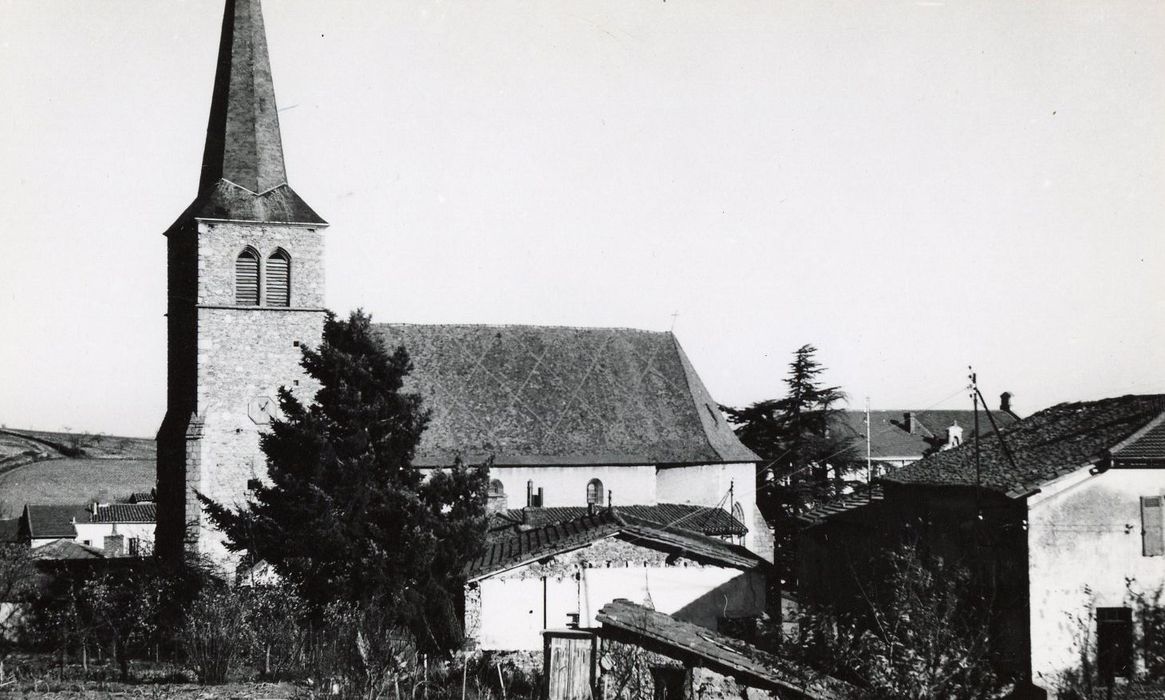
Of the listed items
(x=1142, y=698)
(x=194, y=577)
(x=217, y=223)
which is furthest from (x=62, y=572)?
(x=1142, y=698)

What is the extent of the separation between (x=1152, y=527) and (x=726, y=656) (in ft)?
31.4

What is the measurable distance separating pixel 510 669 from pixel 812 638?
4.50 m

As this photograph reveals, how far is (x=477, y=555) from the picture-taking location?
70.8ft

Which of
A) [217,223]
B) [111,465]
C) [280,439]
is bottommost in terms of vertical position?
[111,465]

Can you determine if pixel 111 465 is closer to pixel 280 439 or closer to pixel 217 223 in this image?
pixel 217 223

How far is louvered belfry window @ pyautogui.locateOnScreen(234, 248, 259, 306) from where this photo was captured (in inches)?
1237

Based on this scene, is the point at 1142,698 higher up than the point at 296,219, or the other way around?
the point at 296,219

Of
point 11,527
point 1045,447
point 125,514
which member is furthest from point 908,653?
point 11,527

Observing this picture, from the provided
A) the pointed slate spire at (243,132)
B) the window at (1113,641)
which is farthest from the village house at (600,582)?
the pointed slate spire at (243,132)

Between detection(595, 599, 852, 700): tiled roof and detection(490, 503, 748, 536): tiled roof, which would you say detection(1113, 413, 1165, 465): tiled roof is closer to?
detection(595, 599, 852, 700): tiled roof

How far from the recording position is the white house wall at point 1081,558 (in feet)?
57.3

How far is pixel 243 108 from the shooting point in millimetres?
31172

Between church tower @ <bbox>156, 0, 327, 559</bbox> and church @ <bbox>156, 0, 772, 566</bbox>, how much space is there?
0.14 feet

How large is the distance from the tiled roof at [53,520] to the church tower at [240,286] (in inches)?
1230
